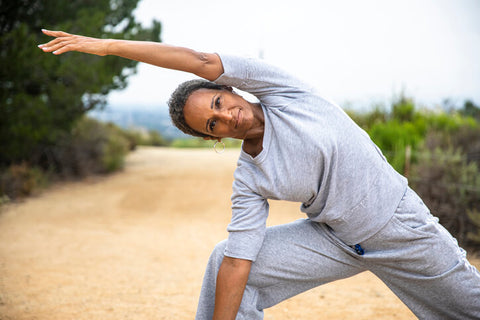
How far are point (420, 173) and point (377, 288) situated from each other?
1955mm

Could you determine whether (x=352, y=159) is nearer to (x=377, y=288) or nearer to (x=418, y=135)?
(x=377, y=288)

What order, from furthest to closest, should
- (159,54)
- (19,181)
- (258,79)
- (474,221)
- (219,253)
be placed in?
(19,181)
(474,221)
(219,253)
(258,79)
(159,54)

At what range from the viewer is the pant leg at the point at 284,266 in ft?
6.61

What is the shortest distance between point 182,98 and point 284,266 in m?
0.89

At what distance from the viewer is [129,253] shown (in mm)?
4684

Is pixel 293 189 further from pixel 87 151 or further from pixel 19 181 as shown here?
pixel 87 151

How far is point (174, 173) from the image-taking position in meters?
8.63

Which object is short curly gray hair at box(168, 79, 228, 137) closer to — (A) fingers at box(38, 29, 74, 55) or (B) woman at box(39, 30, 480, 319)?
(B) woman at box(39, 30, 480, 319)

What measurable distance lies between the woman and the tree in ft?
14.5

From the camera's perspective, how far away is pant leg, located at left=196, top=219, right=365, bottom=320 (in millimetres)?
2014

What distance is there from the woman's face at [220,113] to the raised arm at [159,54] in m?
0.11

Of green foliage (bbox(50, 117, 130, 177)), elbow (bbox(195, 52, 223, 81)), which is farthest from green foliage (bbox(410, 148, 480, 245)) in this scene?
green foliage (bbox(50, 117, 130, 177))

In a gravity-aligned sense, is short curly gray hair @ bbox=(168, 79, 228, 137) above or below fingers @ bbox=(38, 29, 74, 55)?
below

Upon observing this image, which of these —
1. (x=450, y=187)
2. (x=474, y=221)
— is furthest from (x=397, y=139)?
(x=474, y=221)
